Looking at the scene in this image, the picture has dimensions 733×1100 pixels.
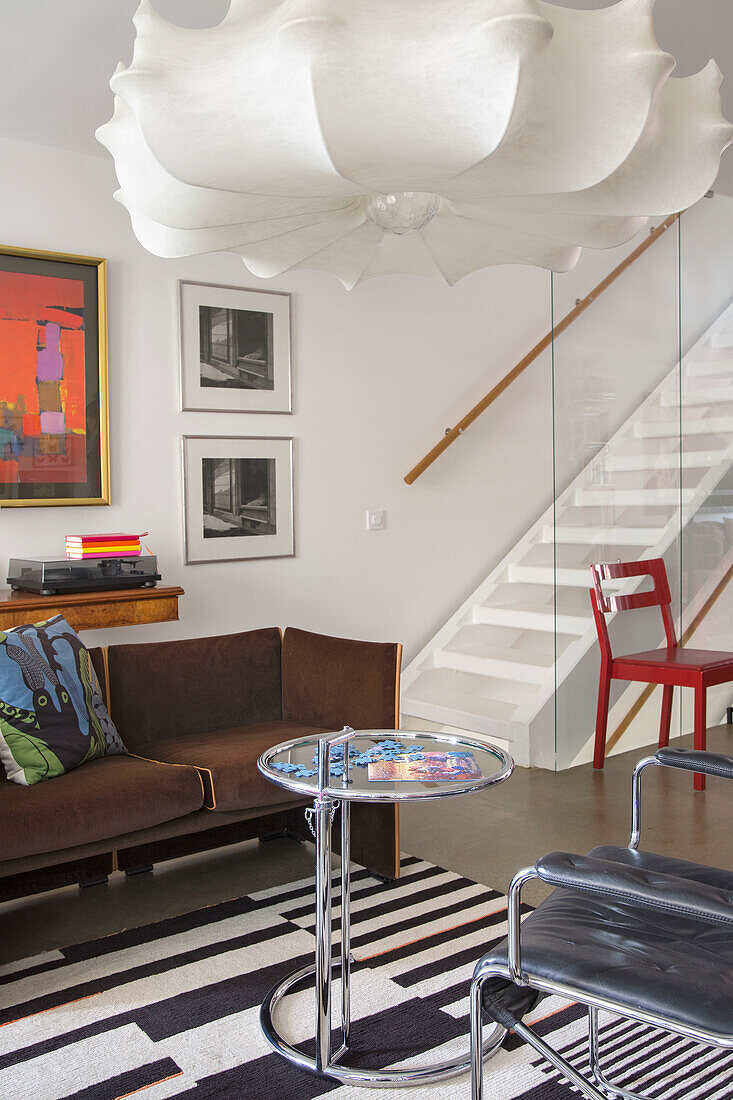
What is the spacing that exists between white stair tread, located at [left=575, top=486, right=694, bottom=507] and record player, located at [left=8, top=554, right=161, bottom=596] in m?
2.11

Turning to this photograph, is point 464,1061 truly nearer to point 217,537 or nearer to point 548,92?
point 548,92

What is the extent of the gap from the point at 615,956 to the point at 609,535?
10.7 feet

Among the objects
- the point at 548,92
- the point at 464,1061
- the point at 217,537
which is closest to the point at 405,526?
the point at 217,537

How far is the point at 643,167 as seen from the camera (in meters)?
1.74

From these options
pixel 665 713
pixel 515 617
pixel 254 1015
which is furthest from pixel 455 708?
pixel 254 1015

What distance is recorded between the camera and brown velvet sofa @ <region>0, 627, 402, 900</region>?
8.84 feet

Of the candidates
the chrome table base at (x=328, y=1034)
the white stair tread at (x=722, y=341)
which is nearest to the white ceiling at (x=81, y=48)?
the white stair tread at (x=722, y=341)

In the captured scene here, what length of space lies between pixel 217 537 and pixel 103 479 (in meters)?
0.61

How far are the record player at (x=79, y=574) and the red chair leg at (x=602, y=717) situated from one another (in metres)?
2.11

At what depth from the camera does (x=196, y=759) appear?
3107 millimetres

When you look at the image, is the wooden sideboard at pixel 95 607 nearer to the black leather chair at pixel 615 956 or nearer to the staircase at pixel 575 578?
the staircase at pixel 575 578

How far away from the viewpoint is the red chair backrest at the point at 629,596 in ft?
14.7

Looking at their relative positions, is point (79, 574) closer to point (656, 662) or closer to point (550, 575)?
point (656, 662)

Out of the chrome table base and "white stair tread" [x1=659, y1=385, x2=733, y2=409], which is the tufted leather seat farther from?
"white stair tread" [x1=659, y1=385, x2=733, y2=409]
